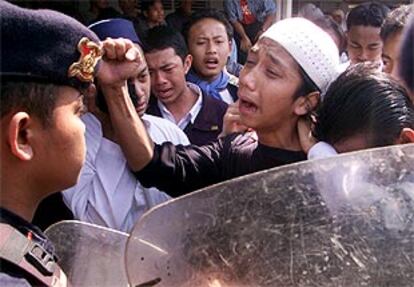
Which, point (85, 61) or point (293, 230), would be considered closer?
point (293, 230)

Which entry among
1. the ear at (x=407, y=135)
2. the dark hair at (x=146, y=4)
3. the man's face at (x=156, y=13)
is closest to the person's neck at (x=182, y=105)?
the ear at (x=407, y=135)

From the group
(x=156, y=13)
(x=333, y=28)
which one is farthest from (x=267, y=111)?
(x=156, y=13)

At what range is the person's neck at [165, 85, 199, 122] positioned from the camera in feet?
7.45

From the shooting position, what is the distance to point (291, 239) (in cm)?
70

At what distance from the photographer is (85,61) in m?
0.88

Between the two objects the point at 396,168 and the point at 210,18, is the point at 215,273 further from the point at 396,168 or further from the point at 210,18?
the point at 210,18

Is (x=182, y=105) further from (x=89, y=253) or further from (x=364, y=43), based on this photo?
(x=89, y=253)

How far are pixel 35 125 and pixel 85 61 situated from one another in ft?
0.42

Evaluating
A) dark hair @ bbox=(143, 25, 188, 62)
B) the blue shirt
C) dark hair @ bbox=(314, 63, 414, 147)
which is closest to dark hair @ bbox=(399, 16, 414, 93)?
dark hair @ bbox=(314, 63, 414, 147)

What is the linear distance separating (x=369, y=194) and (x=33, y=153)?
Result: 1.37 feet

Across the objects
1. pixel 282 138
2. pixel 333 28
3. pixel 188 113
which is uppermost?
pixel 282 138

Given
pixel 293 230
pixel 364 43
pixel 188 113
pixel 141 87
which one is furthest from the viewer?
pixel 364 43

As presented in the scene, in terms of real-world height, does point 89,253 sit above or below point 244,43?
above

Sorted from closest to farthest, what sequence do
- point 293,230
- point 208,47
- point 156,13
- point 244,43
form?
point 293,230 → point 208,47 → point 244,43 → point 156,13
